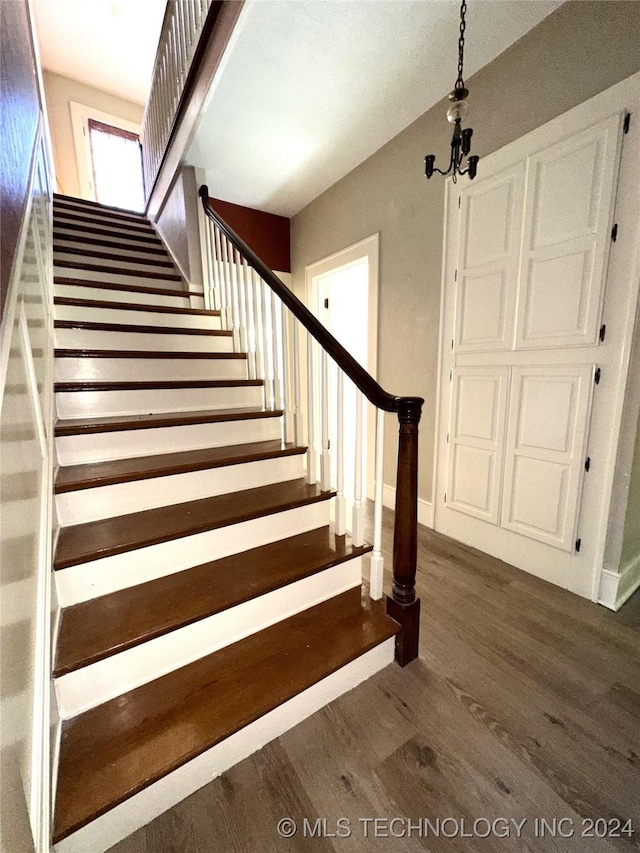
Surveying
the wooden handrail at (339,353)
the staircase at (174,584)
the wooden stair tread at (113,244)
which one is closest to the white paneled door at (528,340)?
the wooden handrail at (339,353)

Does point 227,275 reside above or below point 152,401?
above

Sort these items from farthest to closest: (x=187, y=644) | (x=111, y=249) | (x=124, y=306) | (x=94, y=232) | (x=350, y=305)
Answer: (x=350, y=305) → (x=94, y=232) → (x=111, y=249) → (x=124, y=306) → (x=187, y=644)

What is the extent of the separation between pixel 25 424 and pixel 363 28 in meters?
2.26

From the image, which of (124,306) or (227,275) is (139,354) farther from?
(227,275)

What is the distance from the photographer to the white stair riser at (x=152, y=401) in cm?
166

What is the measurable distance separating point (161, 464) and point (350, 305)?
2980mm

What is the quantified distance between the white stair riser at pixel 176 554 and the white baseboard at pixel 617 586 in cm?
140

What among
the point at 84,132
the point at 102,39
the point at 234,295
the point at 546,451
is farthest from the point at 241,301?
the point at 84,132

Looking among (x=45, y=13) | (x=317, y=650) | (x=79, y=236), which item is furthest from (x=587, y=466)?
→ (x=45, y=13)

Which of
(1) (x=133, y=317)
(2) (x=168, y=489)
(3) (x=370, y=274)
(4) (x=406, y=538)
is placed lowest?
(4) (x=406, y=538)

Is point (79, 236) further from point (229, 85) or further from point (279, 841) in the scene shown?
point (279, 841)

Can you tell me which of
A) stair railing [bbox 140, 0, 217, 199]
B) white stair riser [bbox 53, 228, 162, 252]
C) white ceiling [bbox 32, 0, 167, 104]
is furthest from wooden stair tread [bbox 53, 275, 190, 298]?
white ceiling [bbox 32, 0, 167, 104]

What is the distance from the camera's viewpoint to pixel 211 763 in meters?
0.95

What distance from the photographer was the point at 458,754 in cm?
104
